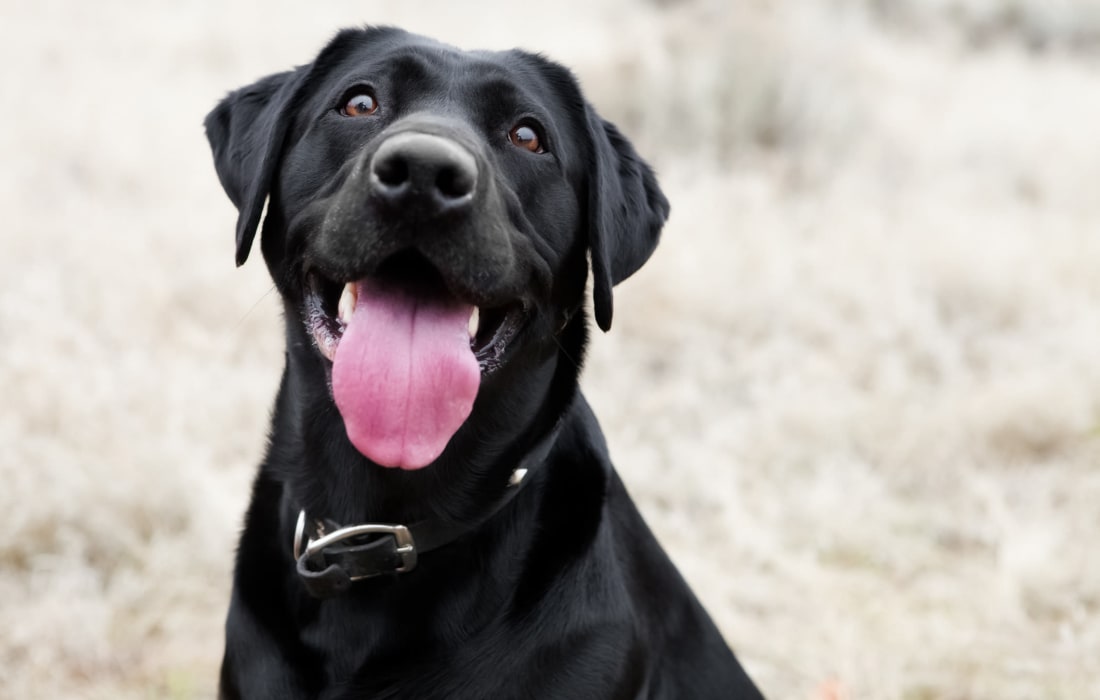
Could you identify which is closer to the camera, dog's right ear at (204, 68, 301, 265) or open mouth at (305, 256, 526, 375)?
open mouth at (305, 256, 526, 375)

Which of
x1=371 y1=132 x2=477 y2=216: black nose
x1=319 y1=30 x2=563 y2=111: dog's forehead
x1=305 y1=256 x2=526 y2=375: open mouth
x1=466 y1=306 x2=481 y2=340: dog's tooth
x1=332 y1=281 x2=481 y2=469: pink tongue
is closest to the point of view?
x1=371 y1=132 x2=477 y2=216: black nose

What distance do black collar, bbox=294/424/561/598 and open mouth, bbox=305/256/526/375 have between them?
0.30m

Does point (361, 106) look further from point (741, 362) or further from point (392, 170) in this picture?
point (741, 362)

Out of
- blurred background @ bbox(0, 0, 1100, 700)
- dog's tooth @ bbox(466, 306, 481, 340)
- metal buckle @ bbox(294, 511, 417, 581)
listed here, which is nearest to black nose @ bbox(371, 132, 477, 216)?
dog's tooth @ bbox(466, 306, 481, 340)

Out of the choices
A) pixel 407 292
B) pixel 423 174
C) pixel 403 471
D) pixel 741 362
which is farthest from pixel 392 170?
pixel 741 362

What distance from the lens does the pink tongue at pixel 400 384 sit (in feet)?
6.61

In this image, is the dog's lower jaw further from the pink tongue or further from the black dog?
the pink tongue

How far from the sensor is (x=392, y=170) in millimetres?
1949

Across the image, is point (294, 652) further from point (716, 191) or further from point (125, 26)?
point (125, 26)

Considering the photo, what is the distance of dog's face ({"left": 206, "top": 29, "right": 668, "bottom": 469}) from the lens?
202 cm

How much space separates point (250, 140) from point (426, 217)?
2.15 ft

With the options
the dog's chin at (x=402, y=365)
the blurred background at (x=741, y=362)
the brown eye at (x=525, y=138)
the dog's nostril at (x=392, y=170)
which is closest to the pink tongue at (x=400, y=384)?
the dog's chin at (x=402, y=365)

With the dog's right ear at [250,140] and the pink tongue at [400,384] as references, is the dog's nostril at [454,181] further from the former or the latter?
the dog's right ear at [250,140]

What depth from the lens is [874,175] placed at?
24.9ft
